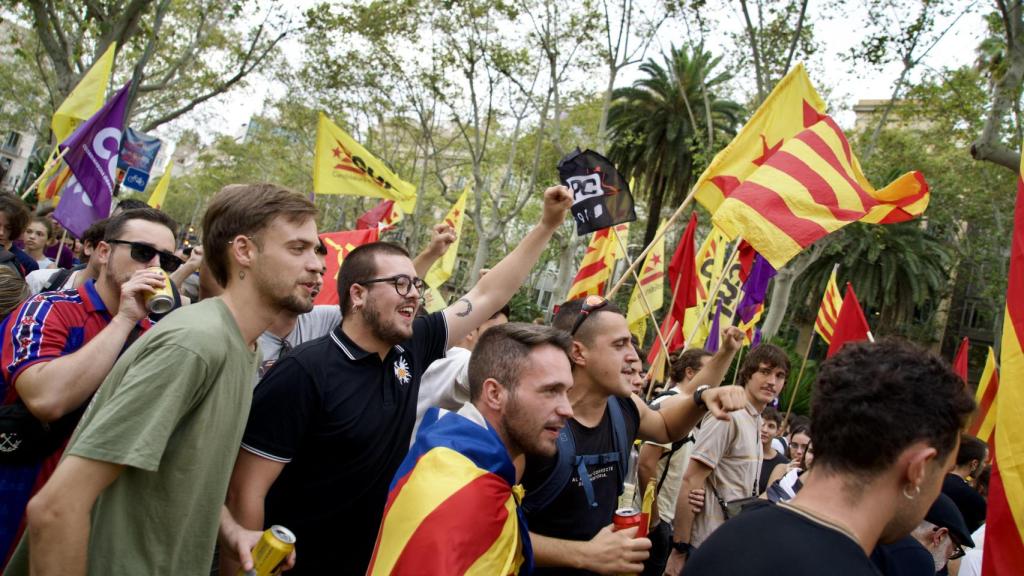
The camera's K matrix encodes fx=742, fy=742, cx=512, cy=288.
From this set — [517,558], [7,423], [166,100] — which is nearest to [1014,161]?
[517,558]

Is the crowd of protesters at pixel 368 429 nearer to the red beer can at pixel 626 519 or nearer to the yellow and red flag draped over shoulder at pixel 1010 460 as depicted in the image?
the red beer can at pixel 626 519

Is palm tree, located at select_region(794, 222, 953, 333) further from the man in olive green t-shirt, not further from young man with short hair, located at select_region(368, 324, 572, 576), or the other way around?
the man in olive green t-shirt

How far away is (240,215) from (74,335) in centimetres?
91

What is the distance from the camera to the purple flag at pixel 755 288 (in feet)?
30.5

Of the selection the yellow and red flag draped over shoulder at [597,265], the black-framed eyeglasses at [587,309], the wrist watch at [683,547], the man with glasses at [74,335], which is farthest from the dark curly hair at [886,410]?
the yellow and red flag draped over shoulder at [597,265]

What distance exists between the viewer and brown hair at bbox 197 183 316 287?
7.27 ft

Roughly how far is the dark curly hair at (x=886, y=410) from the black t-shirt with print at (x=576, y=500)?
99cm

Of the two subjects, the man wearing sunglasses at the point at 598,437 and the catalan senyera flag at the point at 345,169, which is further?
the catalan senyera flag at the point at 345,169

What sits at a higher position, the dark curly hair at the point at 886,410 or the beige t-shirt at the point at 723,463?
the dark curly hair at the point at 886,410

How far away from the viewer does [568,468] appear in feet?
9.13

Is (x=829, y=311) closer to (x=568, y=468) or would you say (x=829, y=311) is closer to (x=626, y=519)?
(x=568, y=468)

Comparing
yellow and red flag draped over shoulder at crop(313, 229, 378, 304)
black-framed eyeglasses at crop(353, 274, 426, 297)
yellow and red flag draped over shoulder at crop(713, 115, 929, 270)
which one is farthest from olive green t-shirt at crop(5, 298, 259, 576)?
yellow and red flag draped over shoulder at crop(313, 229, 378, 304)

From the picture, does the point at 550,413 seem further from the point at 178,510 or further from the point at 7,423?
the point at 7,423

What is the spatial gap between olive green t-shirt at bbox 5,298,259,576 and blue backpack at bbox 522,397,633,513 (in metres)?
1.14
